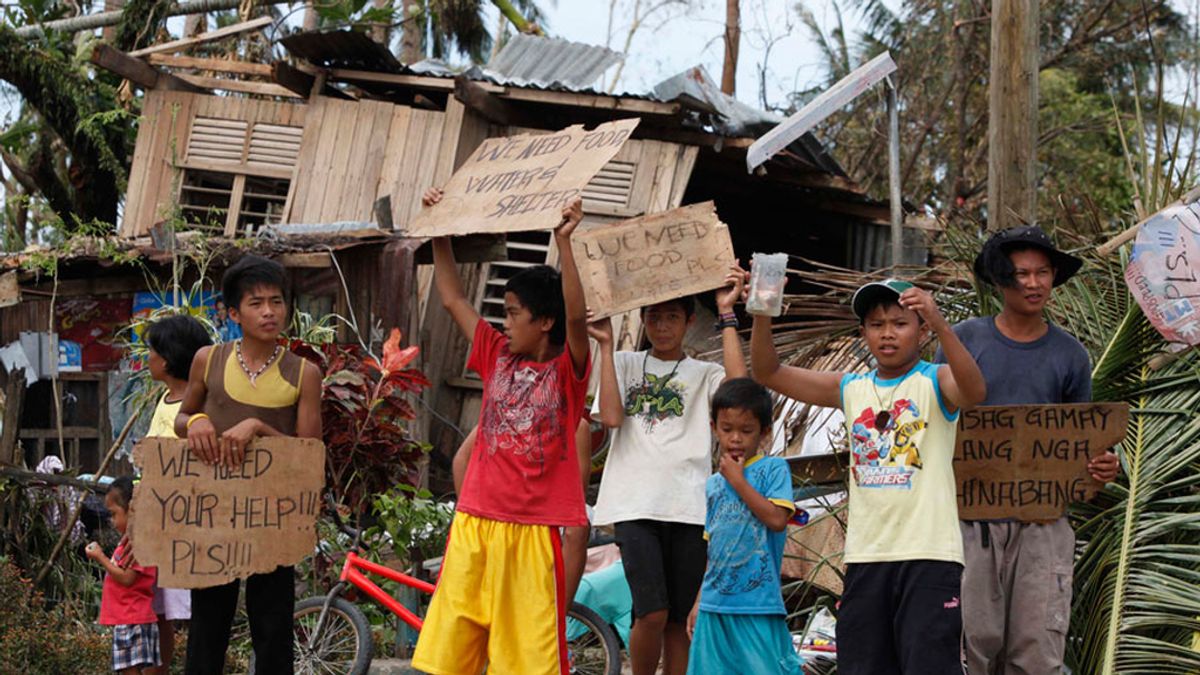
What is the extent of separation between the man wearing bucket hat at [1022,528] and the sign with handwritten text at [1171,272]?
0.43m

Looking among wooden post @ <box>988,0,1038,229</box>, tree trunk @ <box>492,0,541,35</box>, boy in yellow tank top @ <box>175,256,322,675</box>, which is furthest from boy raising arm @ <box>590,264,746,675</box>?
tree trunk @ <box>492,0,541,35</box>

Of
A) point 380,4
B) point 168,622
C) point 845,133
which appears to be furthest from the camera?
point 845,133

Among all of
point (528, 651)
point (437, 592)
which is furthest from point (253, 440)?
point (528, 651)

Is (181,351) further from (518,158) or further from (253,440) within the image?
(518,158)

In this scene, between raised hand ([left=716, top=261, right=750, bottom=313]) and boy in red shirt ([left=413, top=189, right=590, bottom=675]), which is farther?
raised hand ([left=716, top=261, right=750, bottom=313])

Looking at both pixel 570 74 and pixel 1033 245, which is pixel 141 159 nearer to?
pixel 570 74

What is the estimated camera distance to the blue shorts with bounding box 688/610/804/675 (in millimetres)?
4938

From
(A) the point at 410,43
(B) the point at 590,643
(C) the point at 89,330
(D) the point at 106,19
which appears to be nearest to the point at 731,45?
(A) the point at 410,43

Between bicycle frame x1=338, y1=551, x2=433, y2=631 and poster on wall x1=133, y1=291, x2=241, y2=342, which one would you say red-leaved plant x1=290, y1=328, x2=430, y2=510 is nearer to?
bicycle frame x1=338, y1=551, x2=433, y2=631

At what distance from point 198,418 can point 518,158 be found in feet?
4.54

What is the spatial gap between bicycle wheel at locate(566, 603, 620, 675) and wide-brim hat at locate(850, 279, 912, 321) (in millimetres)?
2500

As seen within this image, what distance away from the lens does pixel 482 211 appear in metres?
4.89

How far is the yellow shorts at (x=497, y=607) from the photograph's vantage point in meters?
4.54

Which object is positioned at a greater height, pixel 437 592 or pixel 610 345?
pixel 610 345
